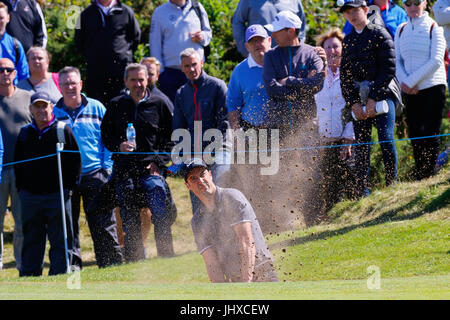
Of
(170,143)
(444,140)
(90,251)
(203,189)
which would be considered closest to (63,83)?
(170,143)

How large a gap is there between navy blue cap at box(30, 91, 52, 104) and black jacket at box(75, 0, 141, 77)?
1.86 meters

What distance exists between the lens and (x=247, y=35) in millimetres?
11719

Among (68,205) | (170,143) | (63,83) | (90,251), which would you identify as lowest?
(90,251)

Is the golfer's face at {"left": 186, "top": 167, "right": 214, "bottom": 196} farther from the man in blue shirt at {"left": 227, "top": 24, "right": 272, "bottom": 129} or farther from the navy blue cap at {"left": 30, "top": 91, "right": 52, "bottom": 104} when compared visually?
the navy blue cap at {"left": 30, "top": 91, "right": 52, "bottom": 104}

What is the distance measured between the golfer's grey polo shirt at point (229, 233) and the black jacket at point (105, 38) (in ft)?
17.1

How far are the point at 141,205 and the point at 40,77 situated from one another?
2641 millimetres

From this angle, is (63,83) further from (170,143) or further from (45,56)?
(170,143)

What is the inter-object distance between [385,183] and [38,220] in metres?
4.80

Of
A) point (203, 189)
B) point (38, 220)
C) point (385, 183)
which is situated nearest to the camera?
point (203, 189)

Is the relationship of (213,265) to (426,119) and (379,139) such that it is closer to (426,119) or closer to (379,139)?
(379,139)

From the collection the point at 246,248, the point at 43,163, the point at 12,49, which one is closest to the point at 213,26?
the point at 12,49

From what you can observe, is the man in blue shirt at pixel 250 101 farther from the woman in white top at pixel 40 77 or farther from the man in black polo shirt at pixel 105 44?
the woman in white top at pixel 40 77

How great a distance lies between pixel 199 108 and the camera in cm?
1138

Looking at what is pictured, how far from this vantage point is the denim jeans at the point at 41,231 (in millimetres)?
11164
